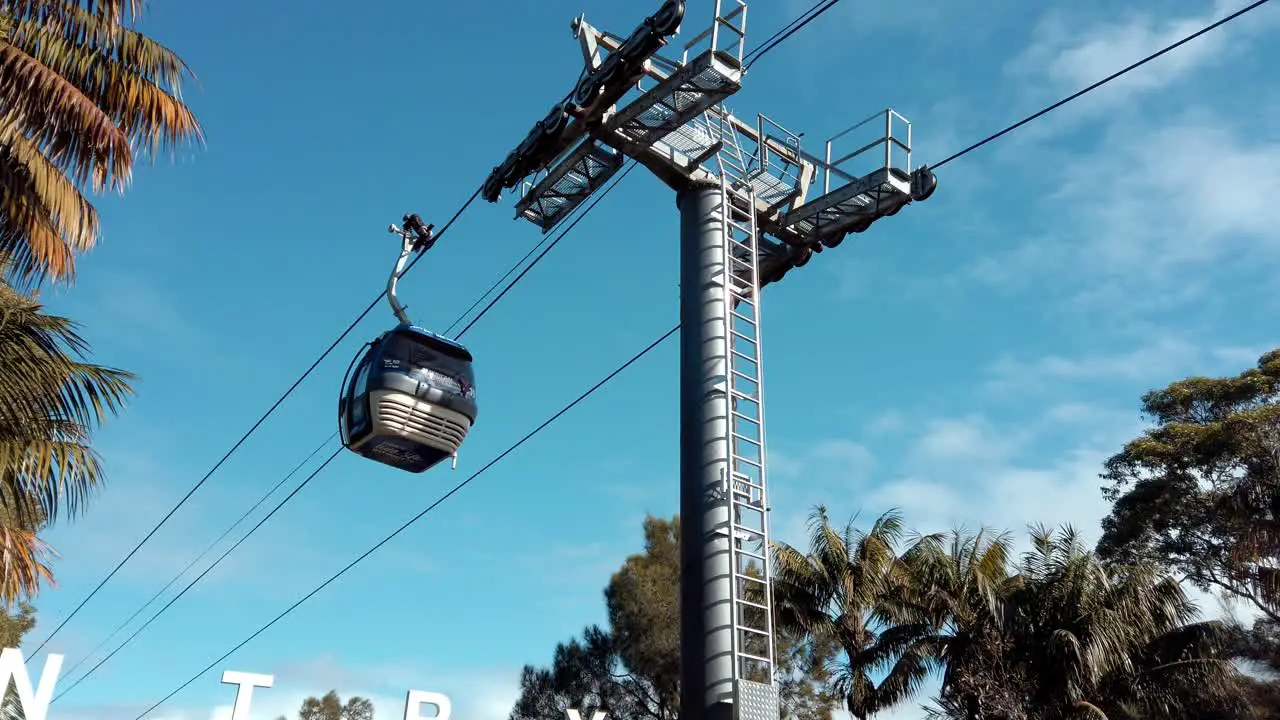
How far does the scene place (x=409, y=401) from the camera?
477 inches

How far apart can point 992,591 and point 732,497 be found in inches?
367

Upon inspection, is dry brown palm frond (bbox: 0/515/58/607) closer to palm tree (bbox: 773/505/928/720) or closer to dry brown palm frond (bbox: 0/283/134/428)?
dry brown palm frond (bbox: 0/283/134/428)

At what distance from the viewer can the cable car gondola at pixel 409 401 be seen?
39.6 ft

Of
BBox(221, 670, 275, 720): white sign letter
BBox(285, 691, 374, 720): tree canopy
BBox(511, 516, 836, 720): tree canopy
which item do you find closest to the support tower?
BBox(221, 670, 275, 720): white sign letter

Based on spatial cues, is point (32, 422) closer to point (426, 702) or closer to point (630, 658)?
point (426, 702)

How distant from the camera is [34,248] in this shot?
427 inches

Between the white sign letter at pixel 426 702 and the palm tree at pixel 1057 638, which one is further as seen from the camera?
the palm tree at pixel 1057 638

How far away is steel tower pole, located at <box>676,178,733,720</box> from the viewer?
9023 mm

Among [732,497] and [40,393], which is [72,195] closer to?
[40,393]

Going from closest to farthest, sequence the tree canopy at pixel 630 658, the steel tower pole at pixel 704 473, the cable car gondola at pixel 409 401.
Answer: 1. the steel tower pole at pixel 704 473
2. the cable car gondola at pixel 409 401
3. the tree canopy at pixel 630 658

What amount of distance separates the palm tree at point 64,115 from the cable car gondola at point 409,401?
10.5 feet

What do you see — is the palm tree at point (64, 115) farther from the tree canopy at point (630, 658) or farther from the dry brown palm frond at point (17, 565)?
the tree canopy at point (630, 658)

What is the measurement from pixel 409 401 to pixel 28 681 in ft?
15.4

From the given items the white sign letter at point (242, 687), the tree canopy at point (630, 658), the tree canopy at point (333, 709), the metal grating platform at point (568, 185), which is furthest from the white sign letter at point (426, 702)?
the tree canopy at point (333, 709)
